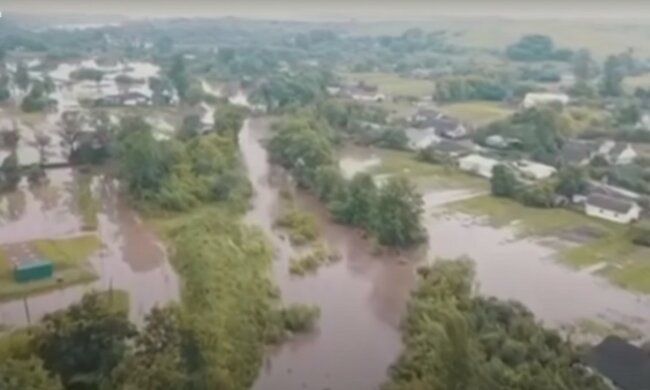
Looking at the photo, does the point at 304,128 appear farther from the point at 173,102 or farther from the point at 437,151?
the point at 173,102

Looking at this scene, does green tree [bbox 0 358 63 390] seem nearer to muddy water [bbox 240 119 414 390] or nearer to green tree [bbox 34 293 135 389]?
green tree [bbox 34 293 135 389]

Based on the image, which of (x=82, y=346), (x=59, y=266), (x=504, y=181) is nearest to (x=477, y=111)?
(x=504, y=181)

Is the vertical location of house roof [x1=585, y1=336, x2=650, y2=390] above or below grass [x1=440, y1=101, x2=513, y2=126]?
below

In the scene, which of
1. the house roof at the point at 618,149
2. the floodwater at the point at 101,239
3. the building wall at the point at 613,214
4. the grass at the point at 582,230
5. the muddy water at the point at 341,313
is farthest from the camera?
the house roof at the point at 618,149

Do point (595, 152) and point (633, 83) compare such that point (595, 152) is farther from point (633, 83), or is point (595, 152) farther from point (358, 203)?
point (358, 203)

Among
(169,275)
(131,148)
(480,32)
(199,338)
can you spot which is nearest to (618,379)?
(199,338)

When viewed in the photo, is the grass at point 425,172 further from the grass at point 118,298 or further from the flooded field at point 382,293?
the grass at point 118,298

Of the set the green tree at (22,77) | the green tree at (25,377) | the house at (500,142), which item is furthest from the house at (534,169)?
the green tree at (22,77)

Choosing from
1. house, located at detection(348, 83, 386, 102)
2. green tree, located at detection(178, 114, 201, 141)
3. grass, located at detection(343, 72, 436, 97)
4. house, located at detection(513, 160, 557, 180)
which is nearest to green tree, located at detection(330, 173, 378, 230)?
house, located at detection(513, 160, 557, 180)
